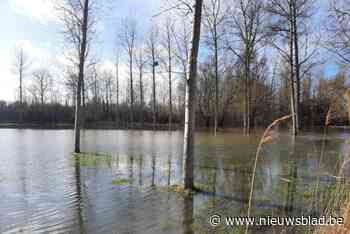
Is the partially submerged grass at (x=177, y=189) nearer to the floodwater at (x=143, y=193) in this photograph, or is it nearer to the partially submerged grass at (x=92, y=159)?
the floodwater at (x=143, y=193)

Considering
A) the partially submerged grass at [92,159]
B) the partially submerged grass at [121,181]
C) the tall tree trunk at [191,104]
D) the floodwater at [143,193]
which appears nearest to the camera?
the floodwater at [143,193]

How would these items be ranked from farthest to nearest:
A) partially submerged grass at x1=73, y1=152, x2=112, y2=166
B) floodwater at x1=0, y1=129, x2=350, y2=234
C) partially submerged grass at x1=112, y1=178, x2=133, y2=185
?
partially submerged grass at x1=73, y1=152, x2=112, y2=166, partially submerged grass at x1=112, y1=178, x2=133, y2=185, floodwater at x1=0, y1=129, x2=350, y2=234

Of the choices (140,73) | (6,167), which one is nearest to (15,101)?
(140,73)

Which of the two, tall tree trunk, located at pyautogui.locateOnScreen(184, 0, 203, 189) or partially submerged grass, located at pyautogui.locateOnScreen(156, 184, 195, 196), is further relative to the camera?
tall tree trunk, located at pyautogui.locateOnScreen(184, 0, 203, 189)

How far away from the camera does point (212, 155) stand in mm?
11234

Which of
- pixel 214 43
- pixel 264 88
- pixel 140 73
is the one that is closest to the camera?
pixel 214 43

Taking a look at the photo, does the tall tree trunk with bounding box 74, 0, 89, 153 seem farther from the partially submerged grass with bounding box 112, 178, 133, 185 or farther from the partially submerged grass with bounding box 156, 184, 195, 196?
the partially submerged grass with bounding box 156, 184, 195, 196

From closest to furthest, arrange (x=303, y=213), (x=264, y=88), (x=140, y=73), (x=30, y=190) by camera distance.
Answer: (x=303, y=213)
(x=30, y=190)
(x=264, y=88)
(x=140, y=73)

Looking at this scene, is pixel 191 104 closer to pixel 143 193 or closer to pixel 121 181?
pixel 143 193

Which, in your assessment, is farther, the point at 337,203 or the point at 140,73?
the point at 140,73

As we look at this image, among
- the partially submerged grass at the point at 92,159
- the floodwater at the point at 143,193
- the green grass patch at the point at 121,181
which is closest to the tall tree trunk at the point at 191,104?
the floodwater at the point at 143,193

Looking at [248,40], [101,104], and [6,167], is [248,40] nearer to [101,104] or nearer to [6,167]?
[6,167]

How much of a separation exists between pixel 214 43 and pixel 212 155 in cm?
1575

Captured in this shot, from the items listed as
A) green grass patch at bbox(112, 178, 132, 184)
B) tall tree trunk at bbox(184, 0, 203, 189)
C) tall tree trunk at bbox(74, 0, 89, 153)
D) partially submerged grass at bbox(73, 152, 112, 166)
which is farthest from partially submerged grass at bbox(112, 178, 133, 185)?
tall tree trunk at bbox(74, 0, 89, 153)
